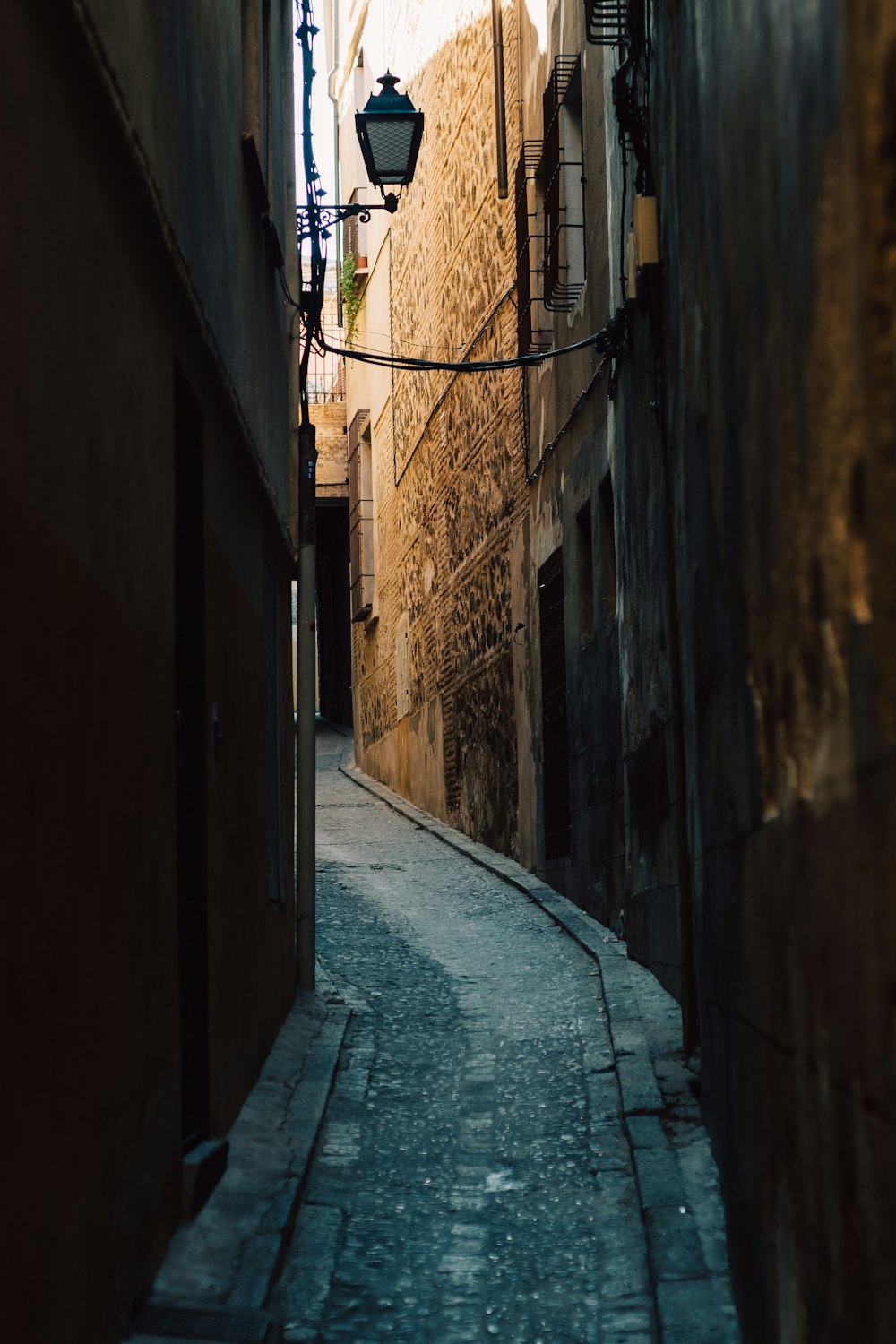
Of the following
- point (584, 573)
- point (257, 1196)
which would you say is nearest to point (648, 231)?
point (584, 573)

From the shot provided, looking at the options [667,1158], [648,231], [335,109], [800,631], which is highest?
[335,109]

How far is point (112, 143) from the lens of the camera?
13.0ft

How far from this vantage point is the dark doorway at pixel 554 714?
474 inches

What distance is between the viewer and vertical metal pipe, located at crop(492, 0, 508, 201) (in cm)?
1329

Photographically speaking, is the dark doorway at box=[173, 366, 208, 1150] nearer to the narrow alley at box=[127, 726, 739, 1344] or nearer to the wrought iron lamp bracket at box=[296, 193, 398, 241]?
the narrow alley at box=[127, 726, 739, 1344]

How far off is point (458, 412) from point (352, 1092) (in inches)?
403

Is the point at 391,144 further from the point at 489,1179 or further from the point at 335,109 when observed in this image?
the point at 335,109

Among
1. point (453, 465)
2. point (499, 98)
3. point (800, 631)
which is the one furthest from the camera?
point (453, 465)

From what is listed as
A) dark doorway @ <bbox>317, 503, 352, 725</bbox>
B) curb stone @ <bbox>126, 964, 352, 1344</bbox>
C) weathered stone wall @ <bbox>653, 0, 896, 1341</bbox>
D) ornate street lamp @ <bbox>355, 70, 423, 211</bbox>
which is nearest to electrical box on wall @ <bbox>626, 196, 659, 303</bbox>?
weathered stone wall @ <bbox>653, 0, 896, 1341</bbox>

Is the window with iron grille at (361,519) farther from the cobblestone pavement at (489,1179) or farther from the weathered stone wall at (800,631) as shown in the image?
the weathered stone wall at (800,631)

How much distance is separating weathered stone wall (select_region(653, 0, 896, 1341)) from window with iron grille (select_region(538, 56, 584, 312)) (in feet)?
20.4

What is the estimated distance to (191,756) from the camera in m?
5.64

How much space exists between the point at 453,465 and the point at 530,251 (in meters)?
4.44

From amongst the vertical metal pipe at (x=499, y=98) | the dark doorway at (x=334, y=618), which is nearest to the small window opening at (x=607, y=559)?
the vertical metal pipe at (x=499, y=98)
